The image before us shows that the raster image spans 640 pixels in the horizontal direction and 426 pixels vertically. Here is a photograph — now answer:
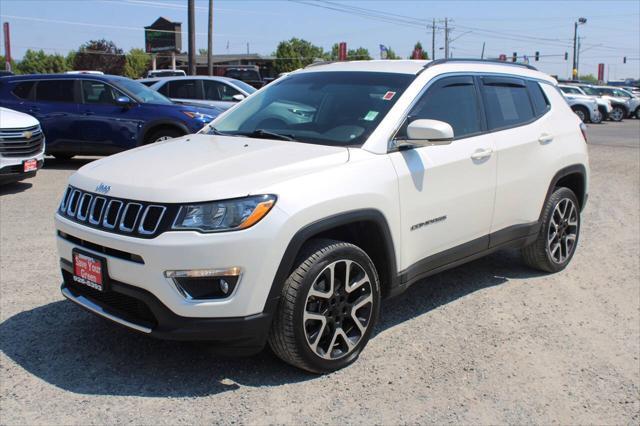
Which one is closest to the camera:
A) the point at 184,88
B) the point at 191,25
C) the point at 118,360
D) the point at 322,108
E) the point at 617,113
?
the point at 118,360

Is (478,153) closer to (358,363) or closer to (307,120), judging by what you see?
(307,120)

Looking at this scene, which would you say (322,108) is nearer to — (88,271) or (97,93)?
(88,271)

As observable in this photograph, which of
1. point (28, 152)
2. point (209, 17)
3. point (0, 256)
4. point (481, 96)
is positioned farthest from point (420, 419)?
point (209, 17)

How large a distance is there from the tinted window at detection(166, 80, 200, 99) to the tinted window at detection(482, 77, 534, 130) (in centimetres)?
983

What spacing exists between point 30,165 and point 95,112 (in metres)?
2.65

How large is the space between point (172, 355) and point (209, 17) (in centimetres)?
3146

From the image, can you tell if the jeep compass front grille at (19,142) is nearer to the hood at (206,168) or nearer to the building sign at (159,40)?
the hood at (206,168)

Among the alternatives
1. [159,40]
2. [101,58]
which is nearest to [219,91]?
[159,40]

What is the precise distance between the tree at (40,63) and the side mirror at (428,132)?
7875cm

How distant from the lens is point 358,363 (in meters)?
3.96

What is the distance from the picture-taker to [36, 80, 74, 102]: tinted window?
11.6 m

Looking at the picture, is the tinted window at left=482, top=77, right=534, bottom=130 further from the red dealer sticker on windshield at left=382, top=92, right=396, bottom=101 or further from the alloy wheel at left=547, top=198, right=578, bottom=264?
the red dealer sticker on windshield at left=382, top=92, right=396, bottom=101

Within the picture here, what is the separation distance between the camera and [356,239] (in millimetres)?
4090

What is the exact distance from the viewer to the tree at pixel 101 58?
7632 cm
